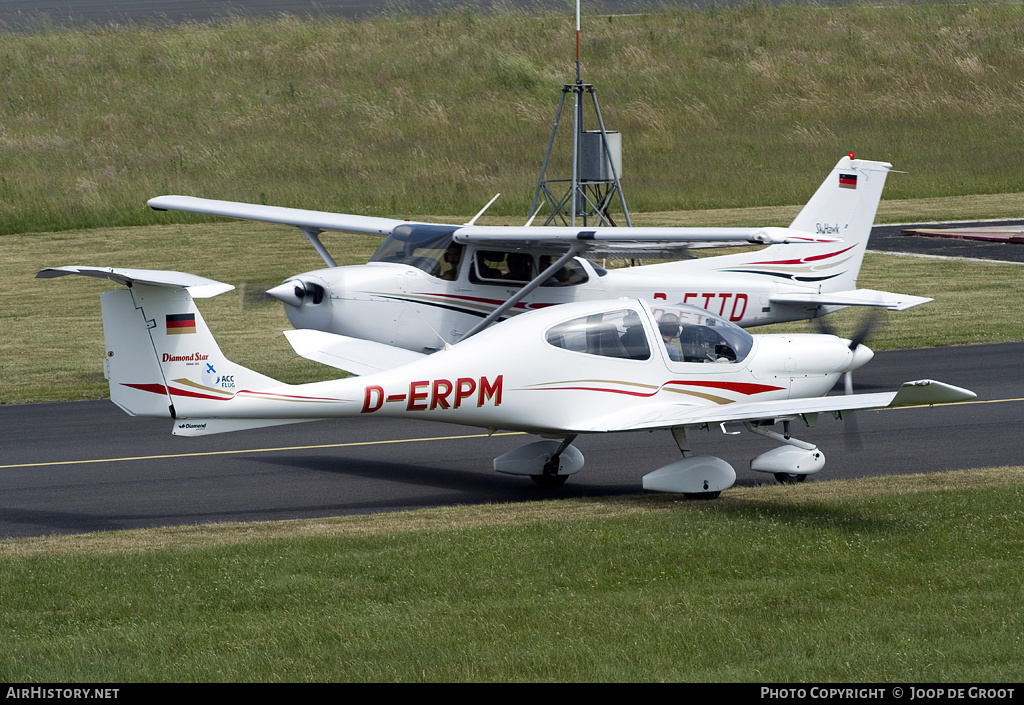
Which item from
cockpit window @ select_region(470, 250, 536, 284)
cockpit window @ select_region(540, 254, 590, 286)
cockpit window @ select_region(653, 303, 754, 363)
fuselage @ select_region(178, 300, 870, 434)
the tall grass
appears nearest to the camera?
fuselage @ select_region(178, 300, 870, 434)

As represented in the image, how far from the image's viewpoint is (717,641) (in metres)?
8.14

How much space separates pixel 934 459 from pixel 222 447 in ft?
27.1

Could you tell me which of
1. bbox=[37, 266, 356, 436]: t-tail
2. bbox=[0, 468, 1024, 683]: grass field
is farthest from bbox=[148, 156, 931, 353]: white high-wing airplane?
bbox=[37, 266, 356, 436]: t-tail

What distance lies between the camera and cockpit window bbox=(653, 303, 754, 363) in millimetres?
12805

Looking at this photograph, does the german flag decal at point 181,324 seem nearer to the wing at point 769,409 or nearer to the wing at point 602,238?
the wing at point 769,409

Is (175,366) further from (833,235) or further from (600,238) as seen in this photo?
(833,235)

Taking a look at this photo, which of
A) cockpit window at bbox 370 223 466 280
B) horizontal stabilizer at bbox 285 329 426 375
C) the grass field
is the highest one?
cockpit window at bbox 370 223 466 280

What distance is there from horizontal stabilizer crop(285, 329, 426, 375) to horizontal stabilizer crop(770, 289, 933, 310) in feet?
19.6

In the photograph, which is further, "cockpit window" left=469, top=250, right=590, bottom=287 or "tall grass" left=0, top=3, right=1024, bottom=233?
"tall grass" left=0, top=3, right=1024, bottom=233

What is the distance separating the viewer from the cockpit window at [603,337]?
12641 mm

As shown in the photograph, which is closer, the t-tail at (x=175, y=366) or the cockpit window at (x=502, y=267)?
the t-tail at (x=175, y=366)

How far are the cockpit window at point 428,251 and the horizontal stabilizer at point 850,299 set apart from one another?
4935mm

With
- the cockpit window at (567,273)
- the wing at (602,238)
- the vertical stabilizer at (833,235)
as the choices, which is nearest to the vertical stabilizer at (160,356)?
the wing at (602,238)

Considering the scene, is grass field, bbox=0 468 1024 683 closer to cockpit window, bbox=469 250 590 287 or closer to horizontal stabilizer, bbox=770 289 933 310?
cockpit window, bbox=469 250 590 287
